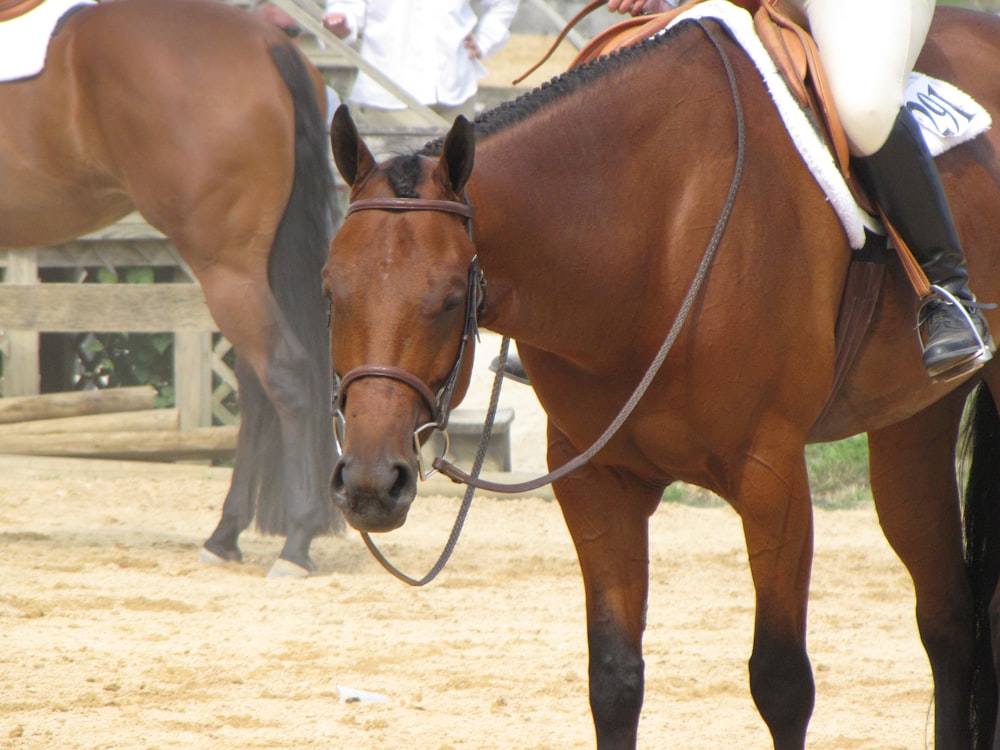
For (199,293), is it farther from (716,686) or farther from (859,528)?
(716,686)

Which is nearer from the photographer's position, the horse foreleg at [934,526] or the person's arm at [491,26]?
the horse foreleg at [934,526]

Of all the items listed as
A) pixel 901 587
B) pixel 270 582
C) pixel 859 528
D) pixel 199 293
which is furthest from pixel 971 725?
pixel 199 293

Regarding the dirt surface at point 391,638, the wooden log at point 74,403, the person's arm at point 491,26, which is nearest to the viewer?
the dirt surface at point 391,638

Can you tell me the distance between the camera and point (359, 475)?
7.52 ft

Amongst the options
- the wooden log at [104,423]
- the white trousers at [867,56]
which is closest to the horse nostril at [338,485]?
the white trousers at [867,56]

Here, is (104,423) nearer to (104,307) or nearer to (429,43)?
(104,307)

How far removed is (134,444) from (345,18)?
2.74 meters

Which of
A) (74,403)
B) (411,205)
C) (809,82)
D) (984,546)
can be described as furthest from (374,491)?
(74,403)

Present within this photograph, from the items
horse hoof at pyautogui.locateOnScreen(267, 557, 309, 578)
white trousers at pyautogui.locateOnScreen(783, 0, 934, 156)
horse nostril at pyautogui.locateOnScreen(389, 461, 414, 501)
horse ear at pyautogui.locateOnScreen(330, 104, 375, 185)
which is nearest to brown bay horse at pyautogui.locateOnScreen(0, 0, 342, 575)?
horse hoof at pyautogui.locateOnScreen(267, 557, 309, 578)

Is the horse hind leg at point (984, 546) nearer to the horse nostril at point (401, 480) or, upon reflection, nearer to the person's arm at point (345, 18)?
the horse nostril at point (401, 480)

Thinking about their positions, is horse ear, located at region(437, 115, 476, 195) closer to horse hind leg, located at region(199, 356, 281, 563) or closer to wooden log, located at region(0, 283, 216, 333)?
horse hind leg, located at region(199, 356, 281, 563)

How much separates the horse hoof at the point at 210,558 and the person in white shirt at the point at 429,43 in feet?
9.32

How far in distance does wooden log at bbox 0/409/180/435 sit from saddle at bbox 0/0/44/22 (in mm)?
2719

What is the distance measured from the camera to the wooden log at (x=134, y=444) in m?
7.94
